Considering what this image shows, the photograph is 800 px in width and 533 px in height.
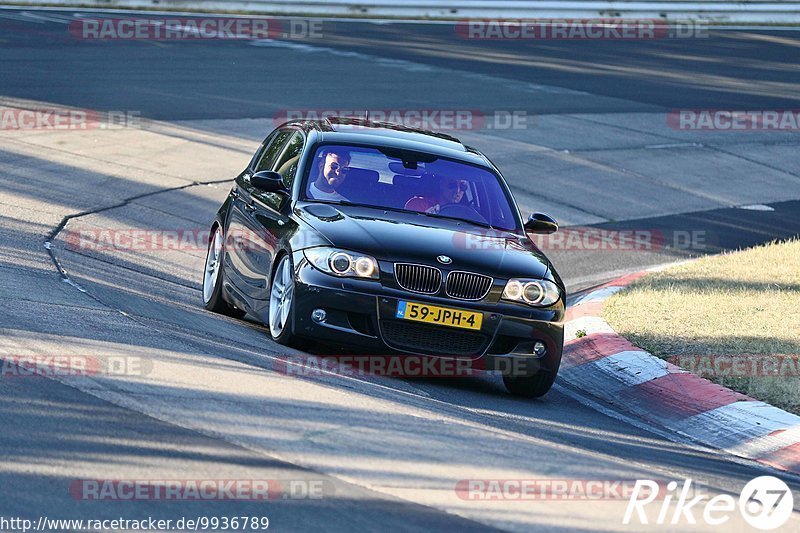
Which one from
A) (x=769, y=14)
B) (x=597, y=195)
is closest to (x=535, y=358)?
(x=597, y=195)

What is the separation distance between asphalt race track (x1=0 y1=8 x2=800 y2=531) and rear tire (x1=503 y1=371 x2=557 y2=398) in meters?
0.17

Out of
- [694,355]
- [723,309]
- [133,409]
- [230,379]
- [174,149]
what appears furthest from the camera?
[174,149]

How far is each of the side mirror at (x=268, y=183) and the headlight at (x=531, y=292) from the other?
199 centimetres

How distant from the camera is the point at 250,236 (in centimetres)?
1053

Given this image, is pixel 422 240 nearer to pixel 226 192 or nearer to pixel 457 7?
pixel 226 192

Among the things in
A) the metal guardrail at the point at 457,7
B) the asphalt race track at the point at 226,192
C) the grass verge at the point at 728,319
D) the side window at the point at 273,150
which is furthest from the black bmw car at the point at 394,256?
the metal guardrail at the point at 457,7

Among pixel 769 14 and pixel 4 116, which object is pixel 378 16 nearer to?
pixel 769 14

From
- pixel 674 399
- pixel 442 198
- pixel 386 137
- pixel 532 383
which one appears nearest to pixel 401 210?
pixel 442 198

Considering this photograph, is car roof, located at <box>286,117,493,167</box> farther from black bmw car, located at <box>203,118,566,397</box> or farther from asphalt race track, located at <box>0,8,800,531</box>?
asphalt race track, located at <box>0,8,800,531</box>

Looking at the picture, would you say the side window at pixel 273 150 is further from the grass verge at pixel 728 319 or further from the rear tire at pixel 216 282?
the grass verge at pixel 728 319

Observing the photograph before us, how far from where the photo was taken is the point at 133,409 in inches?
275

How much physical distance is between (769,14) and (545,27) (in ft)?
26.7

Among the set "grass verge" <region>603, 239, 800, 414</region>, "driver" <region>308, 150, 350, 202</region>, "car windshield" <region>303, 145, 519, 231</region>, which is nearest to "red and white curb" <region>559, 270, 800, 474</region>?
"grass verge" <region>603, 239, 800, 414</region>

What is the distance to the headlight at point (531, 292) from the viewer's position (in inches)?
362
